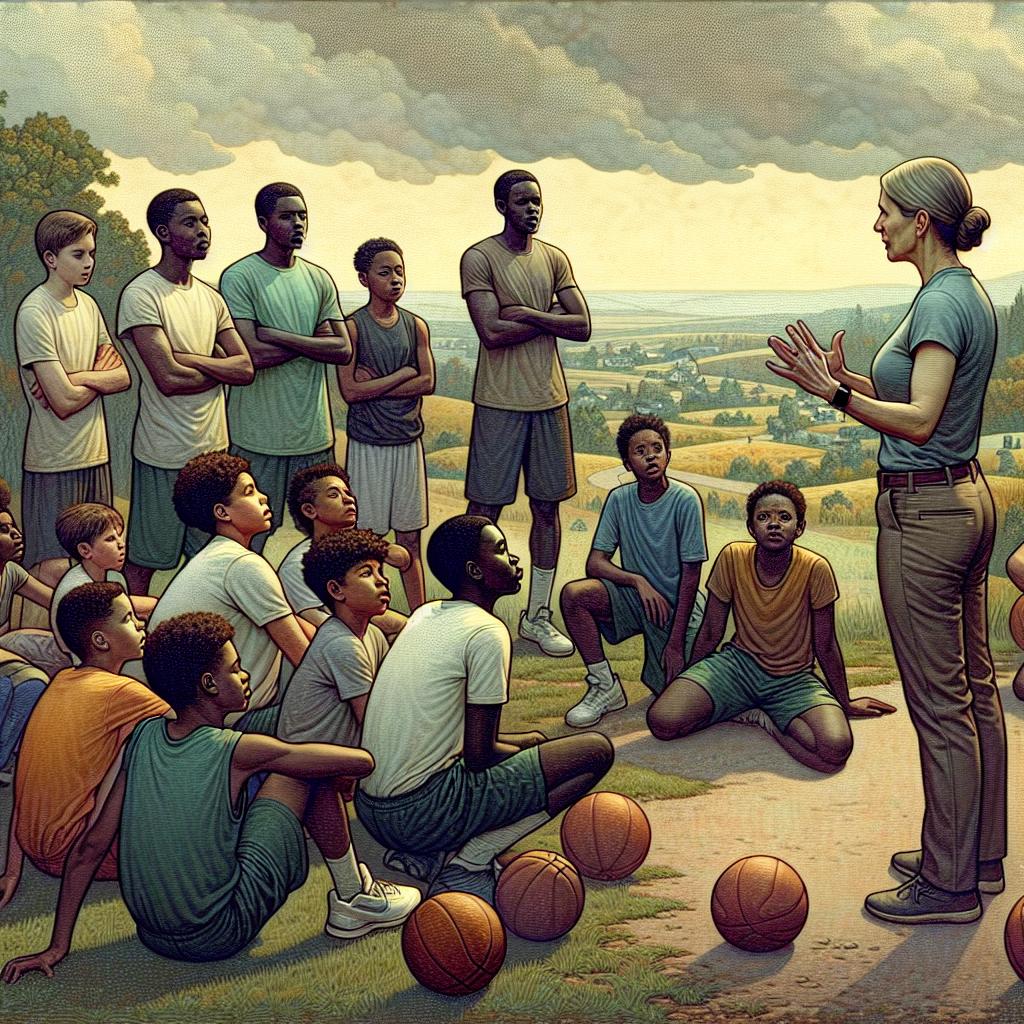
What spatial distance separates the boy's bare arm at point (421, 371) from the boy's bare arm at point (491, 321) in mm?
268

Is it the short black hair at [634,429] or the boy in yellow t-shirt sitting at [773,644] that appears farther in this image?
the short black hair at [634,429]

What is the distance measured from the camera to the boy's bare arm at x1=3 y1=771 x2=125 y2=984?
23.8 feet

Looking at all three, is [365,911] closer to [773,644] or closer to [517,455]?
[773,644]

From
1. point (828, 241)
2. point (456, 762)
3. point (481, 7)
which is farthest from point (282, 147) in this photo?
point (456, 762)

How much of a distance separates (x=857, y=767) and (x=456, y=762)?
204 centimetres

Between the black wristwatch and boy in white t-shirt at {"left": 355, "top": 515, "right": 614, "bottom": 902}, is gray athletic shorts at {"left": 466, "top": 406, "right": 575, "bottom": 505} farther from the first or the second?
the black wristwatch

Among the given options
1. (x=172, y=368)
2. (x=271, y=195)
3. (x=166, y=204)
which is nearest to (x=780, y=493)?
(x=271, y=195)

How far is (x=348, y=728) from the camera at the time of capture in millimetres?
7621

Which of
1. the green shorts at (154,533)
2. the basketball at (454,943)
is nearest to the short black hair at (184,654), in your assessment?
the basketball at (454,943)

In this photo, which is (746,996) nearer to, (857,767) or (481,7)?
(857,767)

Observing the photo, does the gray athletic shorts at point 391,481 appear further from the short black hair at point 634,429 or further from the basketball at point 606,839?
the basketball at point 606,839

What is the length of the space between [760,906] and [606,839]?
2.54ft

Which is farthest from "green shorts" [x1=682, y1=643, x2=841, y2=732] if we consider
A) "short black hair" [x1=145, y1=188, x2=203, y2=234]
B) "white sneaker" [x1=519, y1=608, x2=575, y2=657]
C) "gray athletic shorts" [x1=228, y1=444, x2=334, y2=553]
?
"short black hair" [x1=145, y1=188, x2=203, y2=234]

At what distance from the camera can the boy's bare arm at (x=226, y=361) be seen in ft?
27.8
